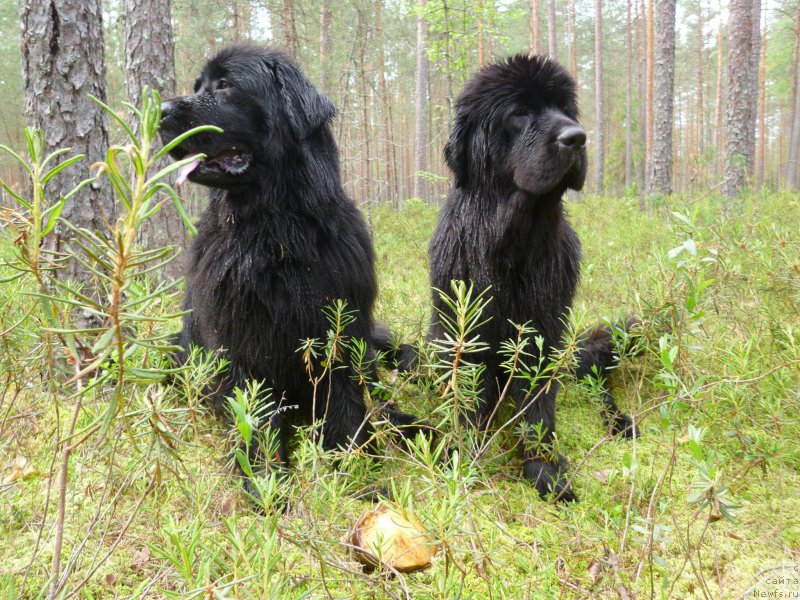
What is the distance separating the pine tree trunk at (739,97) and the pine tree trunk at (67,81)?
343 inches

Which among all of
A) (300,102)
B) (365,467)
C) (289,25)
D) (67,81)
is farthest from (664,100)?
(365,467)

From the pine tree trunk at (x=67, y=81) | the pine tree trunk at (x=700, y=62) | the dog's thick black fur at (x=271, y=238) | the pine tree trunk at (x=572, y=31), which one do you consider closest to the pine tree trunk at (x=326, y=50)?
the pine tree trunk at (x=67, y=81)

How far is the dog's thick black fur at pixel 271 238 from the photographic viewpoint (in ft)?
8.26

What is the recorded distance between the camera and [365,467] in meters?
2.08

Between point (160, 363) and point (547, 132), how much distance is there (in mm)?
2051

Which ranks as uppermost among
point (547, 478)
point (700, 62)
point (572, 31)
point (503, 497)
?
point (572, 31)

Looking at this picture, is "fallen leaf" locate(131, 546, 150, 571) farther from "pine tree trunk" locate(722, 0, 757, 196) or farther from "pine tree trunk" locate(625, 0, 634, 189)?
"pine tree trunk" locate(625, 0, 634, 189)

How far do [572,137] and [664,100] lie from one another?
963cm

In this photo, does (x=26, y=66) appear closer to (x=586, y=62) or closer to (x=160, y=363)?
(x=160, y=363)

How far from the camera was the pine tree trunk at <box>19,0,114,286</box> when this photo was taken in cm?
307

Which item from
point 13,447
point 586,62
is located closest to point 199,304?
point 13,447

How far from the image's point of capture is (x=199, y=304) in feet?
8.54

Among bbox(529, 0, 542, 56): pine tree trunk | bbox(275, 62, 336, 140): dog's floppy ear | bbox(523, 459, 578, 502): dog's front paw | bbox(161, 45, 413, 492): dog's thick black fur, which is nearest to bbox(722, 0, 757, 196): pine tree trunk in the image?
bbox(523, 459, 578, 502): dog's front paw

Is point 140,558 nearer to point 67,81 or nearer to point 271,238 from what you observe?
point 271,238
